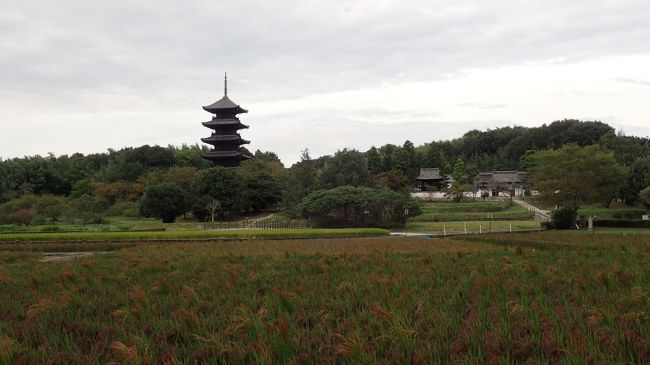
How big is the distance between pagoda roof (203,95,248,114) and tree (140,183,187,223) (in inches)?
907

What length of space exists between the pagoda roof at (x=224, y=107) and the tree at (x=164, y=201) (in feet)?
75.6

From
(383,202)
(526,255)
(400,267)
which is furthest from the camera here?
(383,202)

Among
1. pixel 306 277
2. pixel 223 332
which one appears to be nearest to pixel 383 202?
pixel 306 277

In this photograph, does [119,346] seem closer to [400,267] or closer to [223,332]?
[223,332]

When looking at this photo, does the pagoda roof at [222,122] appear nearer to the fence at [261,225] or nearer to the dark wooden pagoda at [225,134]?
the dark wooden pagoda at [225,134]

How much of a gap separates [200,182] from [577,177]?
30900 millimetres

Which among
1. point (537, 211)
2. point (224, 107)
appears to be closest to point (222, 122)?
point (224, 107)

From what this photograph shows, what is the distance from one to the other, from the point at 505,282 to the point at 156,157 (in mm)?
67659

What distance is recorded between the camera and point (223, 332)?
4.53 meters

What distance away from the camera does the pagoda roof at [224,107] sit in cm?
6825

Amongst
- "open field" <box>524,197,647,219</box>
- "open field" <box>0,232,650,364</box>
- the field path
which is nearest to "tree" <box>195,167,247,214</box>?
"open field" <box>524,197,647,219</box>

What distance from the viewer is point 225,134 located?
69.6 m

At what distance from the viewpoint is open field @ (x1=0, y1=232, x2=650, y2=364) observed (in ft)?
12.7

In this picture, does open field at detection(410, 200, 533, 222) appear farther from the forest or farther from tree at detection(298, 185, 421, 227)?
tree at detection(298, 185, 421, 227)
